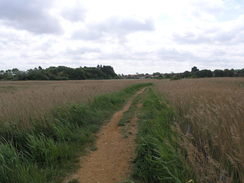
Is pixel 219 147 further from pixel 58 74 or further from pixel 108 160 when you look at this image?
pixel 58 74

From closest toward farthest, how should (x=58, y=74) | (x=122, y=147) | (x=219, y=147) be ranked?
(x=219, y=147)
(x=122, y=147)
(x=58, y=74)

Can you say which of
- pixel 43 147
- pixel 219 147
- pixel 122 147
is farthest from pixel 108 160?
pixel 219 147

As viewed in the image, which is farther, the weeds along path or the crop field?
the weeds along path

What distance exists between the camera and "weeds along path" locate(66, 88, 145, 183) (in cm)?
366

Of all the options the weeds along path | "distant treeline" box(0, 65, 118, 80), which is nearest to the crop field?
the weeds along path

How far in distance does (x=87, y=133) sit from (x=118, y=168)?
2330 mm

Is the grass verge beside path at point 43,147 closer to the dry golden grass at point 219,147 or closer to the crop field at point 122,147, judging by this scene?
the crop field at point 122,147

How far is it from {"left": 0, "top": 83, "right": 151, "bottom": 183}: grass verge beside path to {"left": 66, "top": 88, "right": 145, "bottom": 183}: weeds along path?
1.15ft

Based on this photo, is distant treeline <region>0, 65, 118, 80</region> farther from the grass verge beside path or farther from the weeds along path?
the weeds along path

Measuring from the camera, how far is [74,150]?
477 cm

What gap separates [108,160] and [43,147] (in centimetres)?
160

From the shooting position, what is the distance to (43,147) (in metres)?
4.34

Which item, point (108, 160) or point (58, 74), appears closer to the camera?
point (108, 160)

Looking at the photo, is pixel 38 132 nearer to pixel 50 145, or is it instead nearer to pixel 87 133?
pixel 50 145
